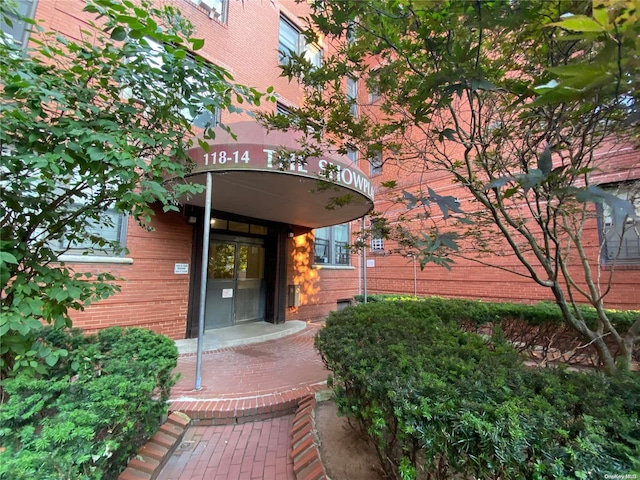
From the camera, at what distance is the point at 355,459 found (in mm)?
2229

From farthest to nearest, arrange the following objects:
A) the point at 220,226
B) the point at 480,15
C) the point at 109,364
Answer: the point at 220,226, the point at 109,364, the point at 480,15

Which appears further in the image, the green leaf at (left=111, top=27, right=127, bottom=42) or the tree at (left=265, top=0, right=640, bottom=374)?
the green leaf at (left=111, top=27, right=127, bottom=42)

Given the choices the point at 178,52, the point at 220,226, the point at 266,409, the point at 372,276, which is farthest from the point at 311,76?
the point at 372,276

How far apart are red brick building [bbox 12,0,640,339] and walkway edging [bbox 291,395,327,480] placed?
2.02 meters

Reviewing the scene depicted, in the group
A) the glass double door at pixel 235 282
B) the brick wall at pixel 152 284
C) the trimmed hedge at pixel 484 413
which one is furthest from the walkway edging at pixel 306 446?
the glass double door at pixel 235 282

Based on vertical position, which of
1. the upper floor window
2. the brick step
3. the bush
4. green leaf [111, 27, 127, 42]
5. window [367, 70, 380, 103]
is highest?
the upper floor window

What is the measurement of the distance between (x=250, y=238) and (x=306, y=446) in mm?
5513

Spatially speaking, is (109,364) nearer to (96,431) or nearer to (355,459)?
(96,431)

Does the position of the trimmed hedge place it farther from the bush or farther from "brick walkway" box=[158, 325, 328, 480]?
the bush

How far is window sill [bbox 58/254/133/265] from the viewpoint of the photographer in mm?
4426

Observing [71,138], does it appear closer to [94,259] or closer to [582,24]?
[582,24]

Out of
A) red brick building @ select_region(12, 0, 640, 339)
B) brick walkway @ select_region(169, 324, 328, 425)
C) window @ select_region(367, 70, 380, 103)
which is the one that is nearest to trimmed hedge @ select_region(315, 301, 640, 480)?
brick walkway @ select_region(169, 324, 328, 425)

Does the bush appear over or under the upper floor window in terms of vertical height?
under

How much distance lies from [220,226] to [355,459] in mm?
5540
